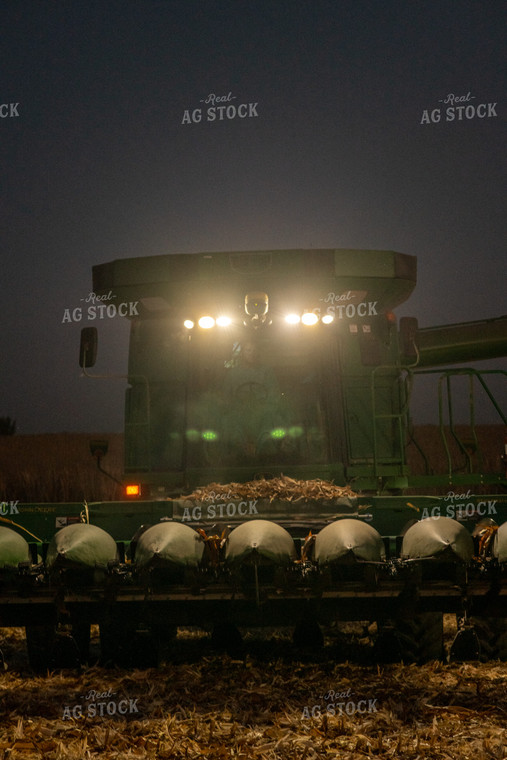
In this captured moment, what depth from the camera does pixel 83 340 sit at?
9.13m

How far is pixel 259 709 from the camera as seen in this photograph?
575cm

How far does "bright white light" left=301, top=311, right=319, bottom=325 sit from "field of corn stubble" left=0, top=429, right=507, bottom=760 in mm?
3420

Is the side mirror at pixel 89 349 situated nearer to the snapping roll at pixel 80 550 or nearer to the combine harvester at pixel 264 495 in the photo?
the combine harvester at pixel 264 495

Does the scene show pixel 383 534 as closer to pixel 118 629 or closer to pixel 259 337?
pixel 118 629

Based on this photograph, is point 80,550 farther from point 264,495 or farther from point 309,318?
point 309,318

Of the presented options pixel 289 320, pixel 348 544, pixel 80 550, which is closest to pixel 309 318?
pixel 289 320

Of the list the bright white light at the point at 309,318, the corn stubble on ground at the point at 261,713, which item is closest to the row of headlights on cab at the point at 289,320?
the bright white light at the point at 309,318

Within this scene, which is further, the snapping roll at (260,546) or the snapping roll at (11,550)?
the snapping roll at (11,550)

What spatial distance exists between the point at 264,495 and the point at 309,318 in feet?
A: 8.24

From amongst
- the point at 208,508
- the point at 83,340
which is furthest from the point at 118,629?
the point at 83,340

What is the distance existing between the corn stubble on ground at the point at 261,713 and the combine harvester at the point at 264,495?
358 millimetres

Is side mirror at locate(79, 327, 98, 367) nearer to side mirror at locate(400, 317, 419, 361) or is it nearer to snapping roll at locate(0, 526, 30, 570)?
snapping roll at locate(0, 526, 30, 570)

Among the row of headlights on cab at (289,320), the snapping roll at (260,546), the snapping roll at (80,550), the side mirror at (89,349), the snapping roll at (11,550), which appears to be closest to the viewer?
the snapping roll at (260,546)

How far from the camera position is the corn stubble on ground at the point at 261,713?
16.4 ft
